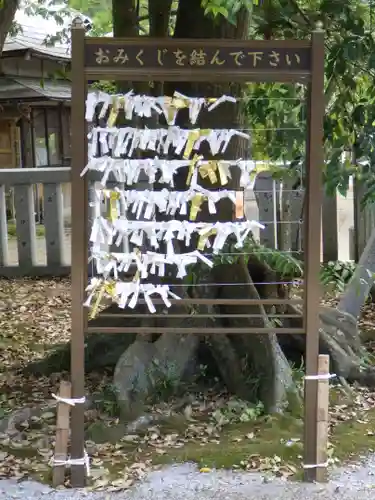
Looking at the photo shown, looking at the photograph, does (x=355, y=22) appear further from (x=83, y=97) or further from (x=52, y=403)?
(x=52, y=403)

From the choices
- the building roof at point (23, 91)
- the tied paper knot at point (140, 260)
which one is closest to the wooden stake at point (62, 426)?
the tied paper knot at point (140, 260)

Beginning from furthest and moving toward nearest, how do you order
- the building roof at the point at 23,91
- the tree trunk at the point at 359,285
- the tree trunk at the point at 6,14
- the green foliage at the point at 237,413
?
the building roof at the point at 23,91 < the tree trunk at the point at 359,285 < the green foliage at the point at 237,413 < the tree trunk at the point at 6,14

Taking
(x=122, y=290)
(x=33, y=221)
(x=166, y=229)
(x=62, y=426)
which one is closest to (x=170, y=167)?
(x=166, y=229)

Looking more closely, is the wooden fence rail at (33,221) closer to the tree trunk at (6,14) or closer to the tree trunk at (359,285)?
the tree trunk at (359,285)

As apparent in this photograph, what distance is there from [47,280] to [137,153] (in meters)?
3.93

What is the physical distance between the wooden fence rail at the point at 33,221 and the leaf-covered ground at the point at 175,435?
337 cm

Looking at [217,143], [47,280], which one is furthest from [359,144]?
[47,280]

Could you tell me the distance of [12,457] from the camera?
4.10 metres

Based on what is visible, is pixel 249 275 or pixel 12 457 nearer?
pixel 12 457

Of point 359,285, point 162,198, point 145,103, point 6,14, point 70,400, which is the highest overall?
point 6,14

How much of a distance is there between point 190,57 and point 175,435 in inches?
87.9

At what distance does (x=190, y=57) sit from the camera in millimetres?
3510

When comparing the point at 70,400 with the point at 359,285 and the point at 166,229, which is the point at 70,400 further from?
the point at 359,285

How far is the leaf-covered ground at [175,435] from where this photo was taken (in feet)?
13.0
